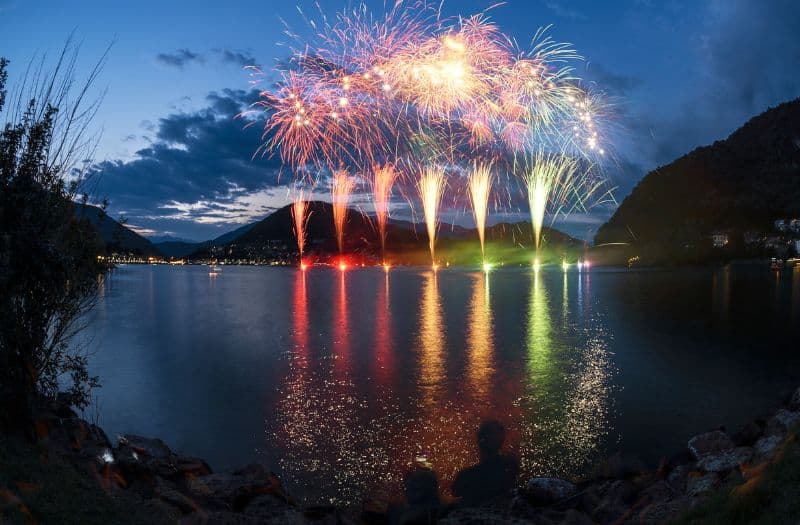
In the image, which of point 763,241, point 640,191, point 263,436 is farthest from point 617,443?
point 640,191

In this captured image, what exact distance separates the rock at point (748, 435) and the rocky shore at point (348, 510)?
2.23 feet

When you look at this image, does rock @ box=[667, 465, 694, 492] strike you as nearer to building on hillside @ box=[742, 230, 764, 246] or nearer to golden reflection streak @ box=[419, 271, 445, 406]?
golden reflection streak @ box=[419, 271, 445, 406]

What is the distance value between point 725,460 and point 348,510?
635cm

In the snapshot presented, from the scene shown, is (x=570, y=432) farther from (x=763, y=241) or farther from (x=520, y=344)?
(x=763, y=241)

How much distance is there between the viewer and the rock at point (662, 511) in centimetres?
687

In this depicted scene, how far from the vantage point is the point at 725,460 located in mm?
8938

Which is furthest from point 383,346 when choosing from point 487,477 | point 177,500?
point 177,500

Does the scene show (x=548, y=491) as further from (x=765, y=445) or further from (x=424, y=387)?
(x=424, y=387)

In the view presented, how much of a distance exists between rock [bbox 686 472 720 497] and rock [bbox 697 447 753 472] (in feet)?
1.60

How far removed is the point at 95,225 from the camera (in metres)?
9.34

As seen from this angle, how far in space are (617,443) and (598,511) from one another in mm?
4127

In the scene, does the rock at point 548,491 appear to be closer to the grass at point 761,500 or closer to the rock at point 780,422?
the grass at point 761,500

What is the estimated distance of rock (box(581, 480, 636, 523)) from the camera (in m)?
8.05

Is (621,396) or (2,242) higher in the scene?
(2,242)
